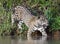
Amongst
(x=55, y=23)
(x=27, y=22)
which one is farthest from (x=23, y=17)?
(x=55, y=23)

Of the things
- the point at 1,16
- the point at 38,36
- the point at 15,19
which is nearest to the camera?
the point at 38,36

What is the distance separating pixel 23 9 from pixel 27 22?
865mm

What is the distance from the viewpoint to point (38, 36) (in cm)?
2008

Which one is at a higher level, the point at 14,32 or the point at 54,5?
the point at 54,5

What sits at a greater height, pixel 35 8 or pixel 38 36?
pixel 35 8

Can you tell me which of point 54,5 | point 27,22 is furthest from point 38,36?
point 54,5

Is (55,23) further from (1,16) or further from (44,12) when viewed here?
(1,16)

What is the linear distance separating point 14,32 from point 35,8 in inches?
74.0

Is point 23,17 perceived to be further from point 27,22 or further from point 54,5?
point 54,5

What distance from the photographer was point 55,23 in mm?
20547

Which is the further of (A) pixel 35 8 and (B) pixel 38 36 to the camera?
(A) pixel 35 8

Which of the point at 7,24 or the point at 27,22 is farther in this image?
the point at 7,24

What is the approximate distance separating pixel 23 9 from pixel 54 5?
5.90 feet

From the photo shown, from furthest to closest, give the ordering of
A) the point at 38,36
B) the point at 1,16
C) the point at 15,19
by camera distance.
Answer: the point at 1,16
the point at 15,19
the point at 38,36
